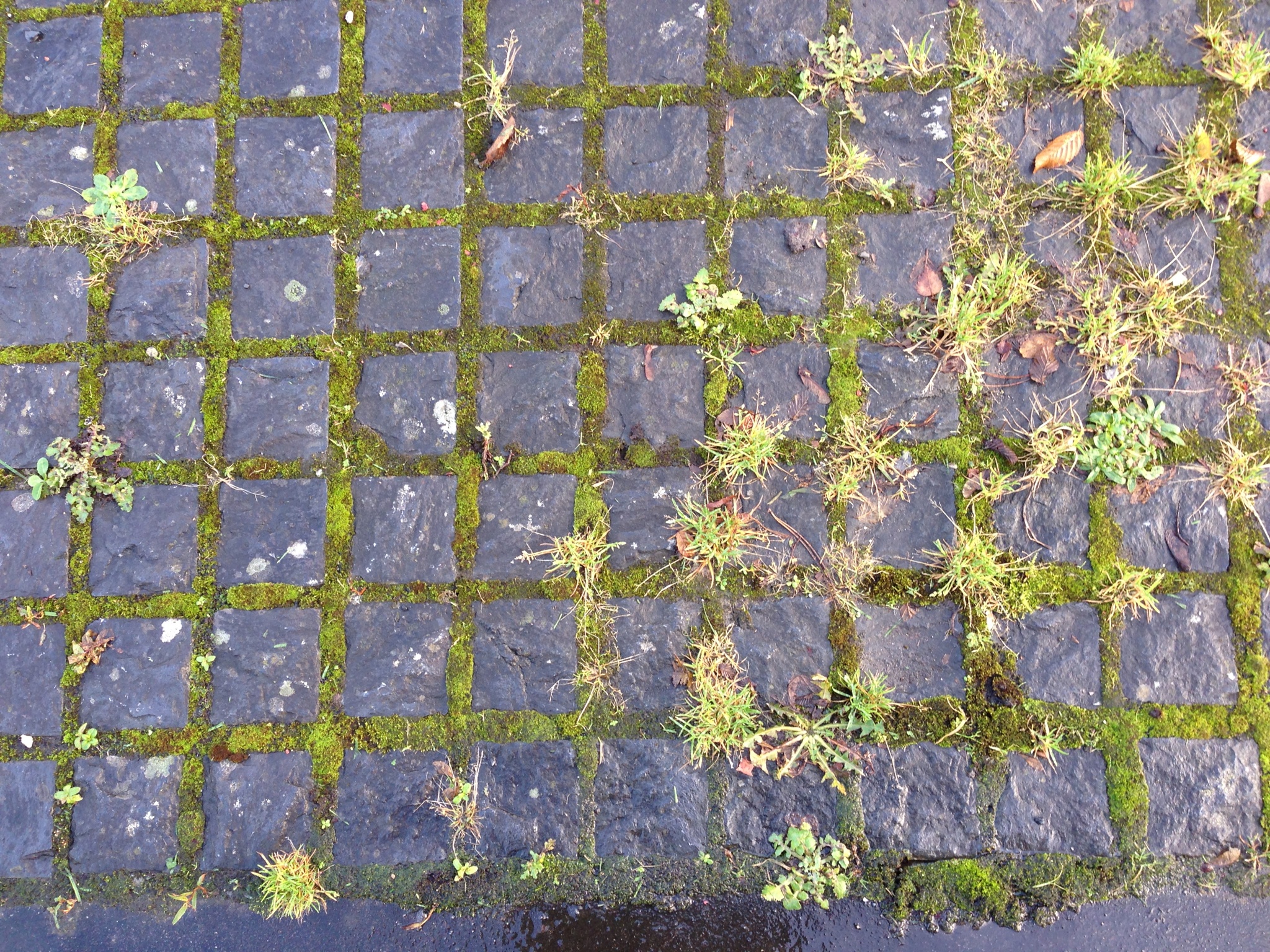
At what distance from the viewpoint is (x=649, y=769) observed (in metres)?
2.61

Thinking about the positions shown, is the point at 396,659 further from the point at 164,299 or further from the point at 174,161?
the point at 174,161

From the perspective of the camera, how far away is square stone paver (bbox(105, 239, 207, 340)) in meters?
2.81

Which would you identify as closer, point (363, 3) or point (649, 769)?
point (649, 769)

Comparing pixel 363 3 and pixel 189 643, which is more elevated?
pixel 363 3

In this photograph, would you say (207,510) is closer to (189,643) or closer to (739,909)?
(189,643)

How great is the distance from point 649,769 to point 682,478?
0.98 metres

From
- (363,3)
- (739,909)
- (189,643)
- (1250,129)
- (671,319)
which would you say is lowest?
(739,909)

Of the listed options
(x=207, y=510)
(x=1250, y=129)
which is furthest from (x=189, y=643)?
(x=1250, y=129)

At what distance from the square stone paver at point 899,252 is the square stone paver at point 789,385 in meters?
0.30

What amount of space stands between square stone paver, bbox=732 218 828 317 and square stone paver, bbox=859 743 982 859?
5.07 feet

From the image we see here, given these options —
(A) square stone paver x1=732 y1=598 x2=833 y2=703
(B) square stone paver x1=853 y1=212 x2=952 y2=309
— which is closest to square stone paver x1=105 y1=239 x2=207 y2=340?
(A) square stone paver x1=732 y1=598 x2=833 y2=703

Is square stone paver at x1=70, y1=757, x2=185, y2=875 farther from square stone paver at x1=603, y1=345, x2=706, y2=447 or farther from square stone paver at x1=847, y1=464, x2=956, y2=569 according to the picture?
square stone paver at x1=847, y1=464, x2=956, y2=569

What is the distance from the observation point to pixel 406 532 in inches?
107

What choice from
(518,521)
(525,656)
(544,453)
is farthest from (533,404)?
(525,656)
